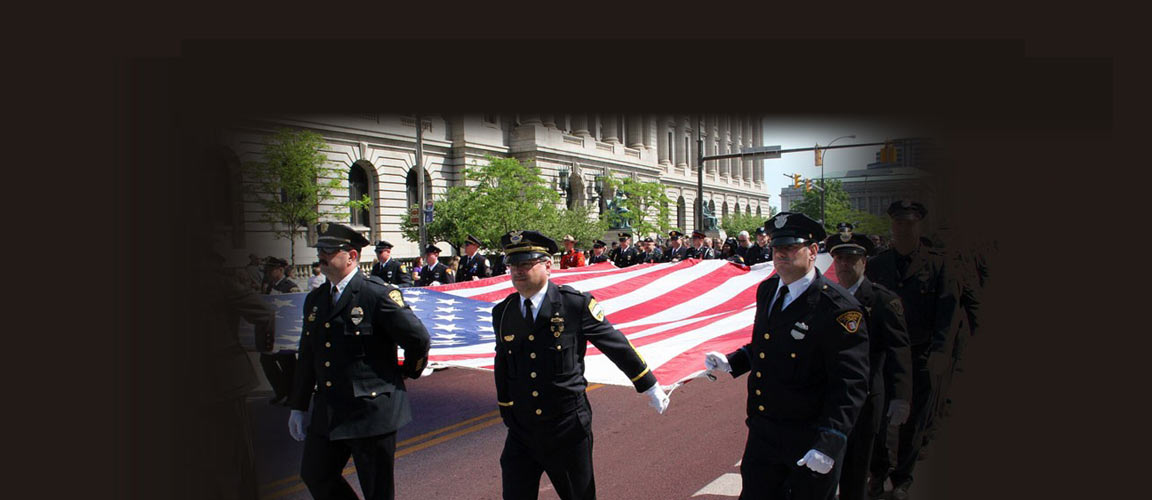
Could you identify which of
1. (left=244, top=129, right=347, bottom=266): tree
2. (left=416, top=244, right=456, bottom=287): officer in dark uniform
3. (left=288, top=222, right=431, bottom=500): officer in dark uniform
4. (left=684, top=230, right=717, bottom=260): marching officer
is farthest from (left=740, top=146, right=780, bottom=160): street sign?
(left=684, top=230, right=717, bottom=260): marching officer

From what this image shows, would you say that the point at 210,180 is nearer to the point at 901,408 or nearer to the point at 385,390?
the point at 385,390

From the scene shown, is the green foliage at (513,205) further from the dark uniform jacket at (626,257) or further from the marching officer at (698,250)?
the dark uniform jacket at (626,257)

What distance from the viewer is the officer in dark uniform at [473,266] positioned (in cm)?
1049

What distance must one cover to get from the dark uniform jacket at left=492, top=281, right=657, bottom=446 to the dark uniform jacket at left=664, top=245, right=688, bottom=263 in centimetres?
845

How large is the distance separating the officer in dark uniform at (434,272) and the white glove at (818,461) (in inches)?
298

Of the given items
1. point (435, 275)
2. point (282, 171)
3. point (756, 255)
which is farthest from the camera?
point (756, 255)

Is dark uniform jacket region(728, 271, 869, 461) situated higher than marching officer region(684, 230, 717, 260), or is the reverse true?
marching officer region(684, 230, 717, 260)

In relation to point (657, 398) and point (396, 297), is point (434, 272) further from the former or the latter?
point (657, 398)

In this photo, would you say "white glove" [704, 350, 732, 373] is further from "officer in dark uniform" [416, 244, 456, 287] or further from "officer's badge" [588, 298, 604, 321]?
"officer in dark uniform" [416, 244, 456, 287]

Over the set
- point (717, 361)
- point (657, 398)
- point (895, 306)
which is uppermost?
point (895, 306)

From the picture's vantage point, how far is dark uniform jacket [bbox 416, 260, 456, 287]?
9711mm

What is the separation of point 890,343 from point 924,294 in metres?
0.99

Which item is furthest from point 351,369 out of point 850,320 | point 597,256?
point 597,256

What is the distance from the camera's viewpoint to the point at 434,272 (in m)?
10.0
